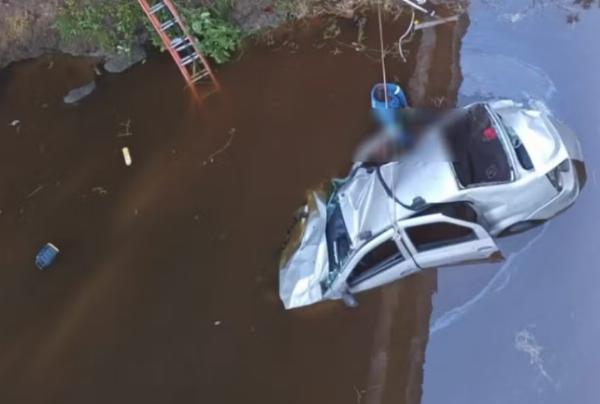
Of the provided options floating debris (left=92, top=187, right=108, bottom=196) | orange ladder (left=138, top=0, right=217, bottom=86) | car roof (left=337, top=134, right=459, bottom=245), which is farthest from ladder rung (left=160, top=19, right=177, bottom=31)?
car roof (left=337, top=134, right=459, bottom=245)

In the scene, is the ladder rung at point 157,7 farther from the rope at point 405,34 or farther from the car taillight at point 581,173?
the car taillight at point 581,173

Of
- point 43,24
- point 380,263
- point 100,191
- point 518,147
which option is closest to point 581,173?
point 518,147

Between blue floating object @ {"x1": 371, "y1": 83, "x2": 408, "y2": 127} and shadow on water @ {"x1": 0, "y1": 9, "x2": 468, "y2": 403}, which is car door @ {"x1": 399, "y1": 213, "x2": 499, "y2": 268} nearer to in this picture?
shadow on water @ {"x1": 0, "y1": 9, "x2": 468, "y2": 403}

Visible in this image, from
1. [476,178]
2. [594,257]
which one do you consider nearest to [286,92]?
[476,178]

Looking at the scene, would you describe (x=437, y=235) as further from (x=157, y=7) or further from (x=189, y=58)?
(x=157, y=7)

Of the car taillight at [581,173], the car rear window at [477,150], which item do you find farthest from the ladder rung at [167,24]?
the car taillight at [581,173]
